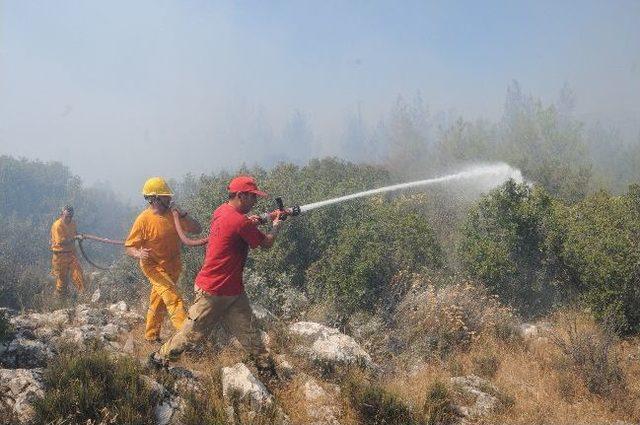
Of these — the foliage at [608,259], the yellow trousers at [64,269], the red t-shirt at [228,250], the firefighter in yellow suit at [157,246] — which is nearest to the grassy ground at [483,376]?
the foliage at [608,259]

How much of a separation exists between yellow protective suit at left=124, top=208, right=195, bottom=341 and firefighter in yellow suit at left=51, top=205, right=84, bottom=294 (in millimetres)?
5400

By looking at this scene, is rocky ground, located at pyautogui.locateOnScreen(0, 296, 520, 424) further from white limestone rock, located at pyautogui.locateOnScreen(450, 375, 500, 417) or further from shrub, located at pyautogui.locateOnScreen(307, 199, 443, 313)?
shrub, located at pyautogui.locateOnScreen(307, 199, 443, 313)

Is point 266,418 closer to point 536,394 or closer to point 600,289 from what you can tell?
point 536,394

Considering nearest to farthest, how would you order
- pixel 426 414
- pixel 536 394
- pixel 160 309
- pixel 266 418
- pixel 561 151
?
pixel 266 418 → pixel 426 414 → pixel 536 394 → pixel 160 309 → pixel 561 151

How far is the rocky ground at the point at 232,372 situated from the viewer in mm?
3648

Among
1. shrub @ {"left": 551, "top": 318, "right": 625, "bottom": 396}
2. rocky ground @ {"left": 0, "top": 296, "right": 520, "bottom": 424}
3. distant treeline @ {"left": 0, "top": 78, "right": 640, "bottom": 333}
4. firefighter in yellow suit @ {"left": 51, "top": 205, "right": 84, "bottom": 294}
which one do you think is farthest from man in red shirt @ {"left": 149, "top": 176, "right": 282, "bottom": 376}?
firefighter in yellow suit @ {"left": 51, "top": 205, "right": 84, "bottom": 294}

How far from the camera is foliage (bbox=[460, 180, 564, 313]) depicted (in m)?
7.27

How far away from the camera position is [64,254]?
9898mm

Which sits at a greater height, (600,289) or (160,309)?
(160,309)

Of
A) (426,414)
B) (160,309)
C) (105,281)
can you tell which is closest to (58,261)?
(105,281)

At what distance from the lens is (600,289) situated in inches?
253

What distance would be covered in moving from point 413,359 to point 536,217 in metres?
Result: 4.03

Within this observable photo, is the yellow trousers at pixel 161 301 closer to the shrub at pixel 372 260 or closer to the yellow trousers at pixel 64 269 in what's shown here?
the shrub at pixel 372 260

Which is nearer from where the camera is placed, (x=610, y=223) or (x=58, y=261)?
(x=610, y=223)
